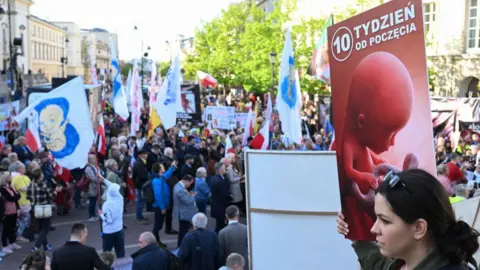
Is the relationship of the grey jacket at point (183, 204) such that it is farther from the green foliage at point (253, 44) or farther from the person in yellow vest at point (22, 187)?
the green foliage at point (253, 44)

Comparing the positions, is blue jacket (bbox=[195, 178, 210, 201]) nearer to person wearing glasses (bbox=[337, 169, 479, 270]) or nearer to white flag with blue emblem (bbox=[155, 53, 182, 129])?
white flag with blue emblem (bbox=[155, 53, 182, 129])

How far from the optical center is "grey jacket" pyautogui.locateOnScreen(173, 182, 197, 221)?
968 cm

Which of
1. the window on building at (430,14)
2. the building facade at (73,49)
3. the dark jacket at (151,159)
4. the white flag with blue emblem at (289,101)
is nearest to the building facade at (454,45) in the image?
the window on building at (430,14)

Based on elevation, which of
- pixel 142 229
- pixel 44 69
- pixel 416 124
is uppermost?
pixel 44 69

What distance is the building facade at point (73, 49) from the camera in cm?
13525

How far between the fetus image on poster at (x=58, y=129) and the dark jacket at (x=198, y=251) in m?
3.39

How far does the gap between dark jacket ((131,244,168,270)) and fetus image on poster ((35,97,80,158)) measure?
12.3ft

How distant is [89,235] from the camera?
11.1m

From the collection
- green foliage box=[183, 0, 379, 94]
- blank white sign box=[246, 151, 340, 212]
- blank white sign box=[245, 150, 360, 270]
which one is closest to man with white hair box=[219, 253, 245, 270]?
blank white sign box=[245, 150, 360, 270]

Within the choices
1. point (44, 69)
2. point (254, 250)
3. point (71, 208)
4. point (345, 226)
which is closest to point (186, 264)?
point (254, 250)

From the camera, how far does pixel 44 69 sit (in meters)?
108

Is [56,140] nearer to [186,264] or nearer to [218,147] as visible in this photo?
[186,264]

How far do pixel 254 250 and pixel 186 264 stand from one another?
2009mm

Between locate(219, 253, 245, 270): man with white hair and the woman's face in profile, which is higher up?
the woman's face in profile
